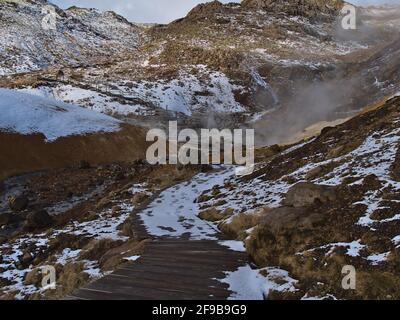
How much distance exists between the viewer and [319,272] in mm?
10438

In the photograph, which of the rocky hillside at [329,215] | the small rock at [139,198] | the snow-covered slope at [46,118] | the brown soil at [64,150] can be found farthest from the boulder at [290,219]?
the snow-covered slope at [46,118]

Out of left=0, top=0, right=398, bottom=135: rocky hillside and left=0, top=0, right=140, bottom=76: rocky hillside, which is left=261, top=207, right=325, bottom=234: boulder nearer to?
left=0, top=0, right=398, bottom=135: rocky hillside

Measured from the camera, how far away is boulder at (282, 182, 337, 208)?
14.6 m

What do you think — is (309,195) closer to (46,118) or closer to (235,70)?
(46,118)

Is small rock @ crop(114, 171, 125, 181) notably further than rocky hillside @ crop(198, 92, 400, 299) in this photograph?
Yes

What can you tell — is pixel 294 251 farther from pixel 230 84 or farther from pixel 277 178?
pixel 230 84

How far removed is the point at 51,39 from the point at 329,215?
160 metres

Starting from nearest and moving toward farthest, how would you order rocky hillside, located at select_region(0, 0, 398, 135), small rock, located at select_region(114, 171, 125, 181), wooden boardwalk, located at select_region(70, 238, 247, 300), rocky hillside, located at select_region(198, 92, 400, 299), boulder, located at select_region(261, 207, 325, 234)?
wooden boardwalk, located at select_region(70, 238, 247, 300)
rocky hillside, located at select_region(198, 92, 400, 299)
boulder, located at select_region(261, 207, 325, 234)
small rock, located at select_region(114, 171, 125, 181)
rocky hillside, located at select_region(0, 0, 398, 135)

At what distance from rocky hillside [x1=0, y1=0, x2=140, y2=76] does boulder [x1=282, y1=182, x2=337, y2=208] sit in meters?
120

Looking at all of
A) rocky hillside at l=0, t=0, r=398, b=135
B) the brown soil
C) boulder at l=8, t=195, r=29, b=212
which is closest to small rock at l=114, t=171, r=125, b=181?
boulder at l=8, t=195, r=29, b=212

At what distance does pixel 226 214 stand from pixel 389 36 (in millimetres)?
160510

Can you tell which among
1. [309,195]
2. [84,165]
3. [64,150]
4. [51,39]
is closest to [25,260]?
Answer: [309,195]

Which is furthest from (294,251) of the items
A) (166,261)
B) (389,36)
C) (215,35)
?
(389,36)

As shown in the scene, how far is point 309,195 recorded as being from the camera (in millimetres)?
14875
